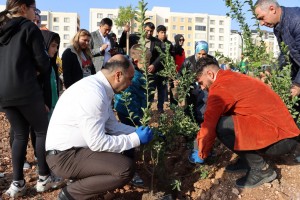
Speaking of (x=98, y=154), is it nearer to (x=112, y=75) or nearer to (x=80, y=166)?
(x=80, y=166)

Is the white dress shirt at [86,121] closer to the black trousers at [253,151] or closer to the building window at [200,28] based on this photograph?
the black trousers at [253,151]

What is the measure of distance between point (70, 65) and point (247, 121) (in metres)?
2.41

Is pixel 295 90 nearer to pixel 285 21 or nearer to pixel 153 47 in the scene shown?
pixel 285 21

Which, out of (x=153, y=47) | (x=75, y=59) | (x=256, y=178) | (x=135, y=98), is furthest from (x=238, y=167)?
(x=153, y=47)

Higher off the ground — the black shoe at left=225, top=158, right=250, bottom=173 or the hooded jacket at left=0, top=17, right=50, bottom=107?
the hooded jacket at left=0, top=17, right=50, bottom=107

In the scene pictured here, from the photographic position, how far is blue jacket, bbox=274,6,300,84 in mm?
3047

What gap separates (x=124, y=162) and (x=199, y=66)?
3.27ft

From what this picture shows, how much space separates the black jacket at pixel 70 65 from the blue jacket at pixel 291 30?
2.35 metres

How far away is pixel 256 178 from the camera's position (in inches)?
104

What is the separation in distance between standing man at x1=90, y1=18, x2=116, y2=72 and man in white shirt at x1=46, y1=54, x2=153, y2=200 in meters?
3.02

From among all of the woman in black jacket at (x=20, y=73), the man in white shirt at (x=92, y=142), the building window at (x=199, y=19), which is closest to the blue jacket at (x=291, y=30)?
the man in white shirt at (x=92, y=142)

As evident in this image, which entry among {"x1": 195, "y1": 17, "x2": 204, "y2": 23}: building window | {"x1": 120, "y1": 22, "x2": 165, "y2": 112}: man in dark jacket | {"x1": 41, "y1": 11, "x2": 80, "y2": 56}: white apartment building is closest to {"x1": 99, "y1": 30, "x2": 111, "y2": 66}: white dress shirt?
{"x1": 120, "y1": 22, "x2": 165, "y2": 112}: man in dark jacket

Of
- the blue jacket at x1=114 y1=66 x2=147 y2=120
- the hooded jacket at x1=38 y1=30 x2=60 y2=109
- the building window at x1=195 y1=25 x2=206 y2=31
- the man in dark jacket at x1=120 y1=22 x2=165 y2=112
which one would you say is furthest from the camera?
the building window at x1=195 y1=25 x2=206 y2=31

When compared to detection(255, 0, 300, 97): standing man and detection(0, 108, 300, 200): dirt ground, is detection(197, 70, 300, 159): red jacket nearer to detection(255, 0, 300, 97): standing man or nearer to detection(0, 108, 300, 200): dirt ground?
detection(0, 108, 300, 200): dirt ground
